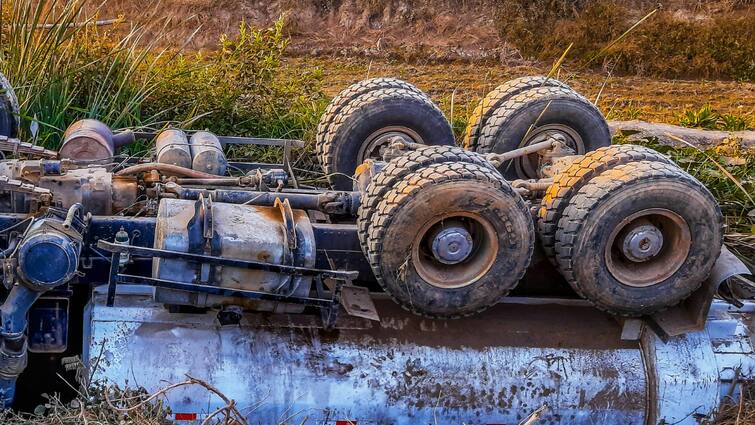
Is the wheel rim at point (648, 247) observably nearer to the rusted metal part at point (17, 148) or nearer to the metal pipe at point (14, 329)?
the metal pipe at point (14, 329)

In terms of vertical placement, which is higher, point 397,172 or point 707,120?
point 707,120

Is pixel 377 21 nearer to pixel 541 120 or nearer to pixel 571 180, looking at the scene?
pixel 541 120

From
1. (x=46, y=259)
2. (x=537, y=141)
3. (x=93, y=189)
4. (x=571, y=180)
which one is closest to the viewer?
(x=46, y=259)

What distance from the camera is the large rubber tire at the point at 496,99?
5.83 metres

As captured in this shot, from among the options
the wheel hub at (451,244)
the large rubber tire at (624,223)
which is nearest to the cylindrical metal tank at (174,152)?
the wheel hub at (451,244)

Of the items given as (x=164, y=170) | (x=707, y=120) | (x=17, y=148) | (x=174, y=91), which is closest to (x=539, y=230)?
(x=164, y=170)

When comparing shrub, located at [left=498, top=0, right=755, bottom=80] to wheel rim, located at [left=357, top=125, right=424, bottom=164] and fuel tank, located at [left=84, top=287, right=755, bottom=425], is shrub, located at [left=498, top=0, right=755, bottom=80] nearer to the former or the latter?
wheel rim, located at [left=357, top=125, right=424, bottom=164]

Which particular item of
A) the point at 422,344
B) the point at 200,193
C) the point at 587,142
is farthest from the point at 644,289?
the point at 200,193

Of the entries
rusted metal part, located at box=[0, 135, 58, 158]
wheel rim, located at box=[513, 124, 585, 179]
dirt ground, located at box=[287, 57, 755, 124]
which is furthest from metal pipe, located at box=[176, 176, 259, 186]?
dirt ground, located at box=[287, 57, 755, 124]

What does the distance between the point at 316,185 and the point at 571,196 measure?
6.55 ft

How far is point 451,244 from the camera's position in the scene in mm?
4219

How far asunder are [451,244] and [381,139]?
1519 millimetres

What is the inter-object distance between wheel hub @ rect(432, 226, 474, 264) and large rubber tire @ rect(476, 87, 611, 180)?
1.54 m

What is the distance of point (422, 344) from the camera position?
4.38 m
